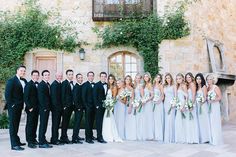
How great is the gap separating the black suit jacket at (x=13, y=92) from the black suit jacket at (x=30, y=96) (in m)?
0.12

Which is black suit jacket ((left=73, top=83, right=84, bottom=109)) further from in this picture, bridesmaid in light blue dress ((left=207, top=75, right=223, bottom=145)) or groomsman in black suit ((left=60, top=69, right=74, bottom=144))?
bridesmaid in light blue dress ((left=207, top=75, right=223, bottom=145))

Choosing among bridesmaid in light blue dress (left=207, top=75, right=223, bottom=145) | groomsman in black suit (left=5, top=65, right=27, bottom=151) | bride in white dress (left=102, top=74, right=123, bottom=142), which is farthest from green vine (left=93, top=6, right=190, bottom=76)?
groomsman in black suit (left=5, top=65, right=27, bottom=151)

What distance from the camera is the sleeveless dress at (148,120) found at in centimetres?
736

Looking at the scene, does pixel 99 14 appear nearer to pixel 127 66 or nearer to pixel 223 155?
pixel 127 66

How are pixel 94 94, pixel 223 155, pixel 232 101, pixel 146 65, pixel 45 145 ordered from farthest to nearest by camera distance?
pixel 232 101 → pixel 146 65 → pixel 94 94 → pixel 45 145 → pixel 223 155

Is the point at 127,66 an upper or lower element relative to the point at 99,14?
lower

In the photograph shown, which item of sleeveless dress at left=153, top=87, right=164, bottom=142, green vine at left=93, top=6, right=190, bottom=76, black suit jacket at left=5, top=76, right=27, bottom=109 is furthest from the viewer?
green vine at left=93, top=6, right=190, bottom=76

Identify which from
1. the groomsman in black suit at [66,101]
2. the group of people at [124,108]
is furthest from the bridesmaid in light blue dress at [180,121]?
the groomsman in black suit at [66,101]

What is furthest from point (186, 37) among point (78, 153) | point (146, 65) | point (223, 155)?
point (78, 153)

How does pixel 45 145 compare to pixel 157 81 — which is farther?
pixel 157 81

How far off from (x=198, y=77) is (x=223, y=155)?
6.62 ft

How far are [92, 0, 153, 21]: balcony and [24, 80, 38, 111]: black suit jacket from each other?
5283mm

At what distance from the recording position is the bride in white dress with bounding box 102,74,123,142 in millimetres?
7223

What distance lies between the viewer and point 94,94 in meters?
6.98
